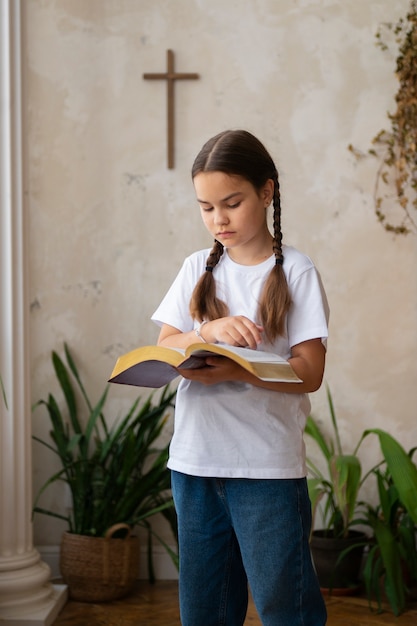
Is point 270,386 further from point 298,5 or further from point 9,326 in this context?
point 298,5

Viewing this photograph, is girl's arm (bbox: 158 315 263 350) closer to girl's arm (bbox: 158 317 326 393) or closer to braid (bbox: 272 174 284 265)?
girl's arm (bbox: 158 317 326 393)

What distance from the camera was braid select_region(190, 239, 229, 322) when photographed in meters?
1.67

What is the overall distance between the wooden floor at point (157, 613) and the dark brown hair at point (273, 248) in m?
1.71

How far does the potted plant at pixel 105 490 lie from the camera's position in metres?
3.25

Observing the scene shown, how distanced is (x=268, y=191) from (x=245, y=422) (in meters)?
0.46

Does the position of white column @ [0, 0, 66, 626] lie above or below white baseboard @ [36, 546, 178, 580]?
above

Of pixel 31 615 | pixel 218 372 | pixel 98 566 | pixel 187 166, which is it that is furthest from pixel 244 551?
pixel 187 166

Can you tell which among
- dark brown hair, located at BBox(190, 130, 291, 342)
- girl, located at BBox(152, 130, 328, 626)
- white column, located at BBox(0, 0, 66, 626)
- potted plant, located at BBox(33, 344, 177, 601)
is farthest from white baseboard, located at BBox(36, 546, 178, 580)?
dark brown hair, located at BBox(190, 130, 291, 342)

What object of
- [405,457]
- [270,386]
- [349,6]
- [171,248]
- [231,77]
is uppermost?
[349,6]

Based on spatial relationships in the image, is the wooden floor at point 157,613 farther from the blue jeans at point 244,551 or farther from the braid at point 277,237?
the braid at point 277,237

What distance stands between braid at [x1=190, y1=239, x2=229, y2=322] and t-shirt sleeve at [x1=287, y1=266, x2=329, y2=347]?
0.13 m

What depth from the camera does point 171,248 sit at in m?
3.67

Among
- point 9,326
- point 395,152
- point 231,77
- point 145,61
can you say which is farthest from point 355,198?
point 9,326

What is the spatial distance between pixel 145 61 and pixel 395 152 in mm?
1141
